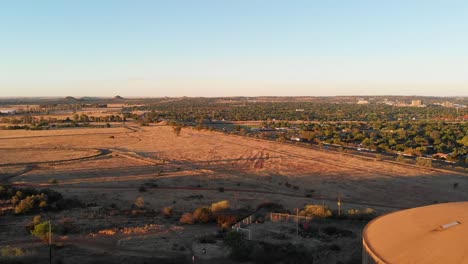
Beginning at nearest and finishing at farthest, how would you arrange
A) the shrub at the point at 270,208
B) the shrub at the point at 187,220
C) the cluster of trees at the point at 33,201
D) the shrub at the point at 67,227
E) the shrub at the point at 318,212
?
the shrub at the point at 67,227 < the shrub at the point at 187,220 < the shrub at the point at 318,212 < the cluster of trees at the point at 33,201 < the shrub at the point at 270,208

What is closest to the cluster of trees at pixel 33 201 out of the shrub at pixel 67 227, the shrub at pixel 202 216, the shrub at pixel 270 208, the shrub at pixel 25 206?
the shrub at pixel 25 206

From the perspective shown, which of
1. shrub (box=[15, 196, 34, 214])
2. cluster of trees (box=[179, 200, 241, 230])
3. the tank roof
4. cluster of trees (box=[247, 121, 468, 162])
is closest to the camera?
the tank roof

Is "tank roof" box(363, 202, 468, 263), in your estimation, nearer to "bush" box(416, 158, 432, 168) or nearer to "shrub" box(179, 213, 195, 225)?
"shrub" box(179, 213, 195, 225)

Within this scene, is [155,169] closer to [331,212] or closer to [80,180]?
[80,180]

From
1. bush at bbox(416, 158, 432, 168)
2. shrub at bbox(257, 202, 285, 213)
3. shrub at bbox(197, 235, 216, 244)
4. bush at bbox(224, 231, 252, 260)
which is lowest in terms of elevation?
bush at bbox(416, 158, 432, 168)

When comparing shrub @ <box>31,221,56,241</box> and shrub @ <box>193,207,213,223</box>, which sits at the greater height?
shrub @ <box>31,221,56,241</box>

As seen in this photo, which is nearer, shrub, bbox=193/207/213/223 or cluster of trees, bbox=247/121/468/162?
shrub, bbox=193/207/213/223

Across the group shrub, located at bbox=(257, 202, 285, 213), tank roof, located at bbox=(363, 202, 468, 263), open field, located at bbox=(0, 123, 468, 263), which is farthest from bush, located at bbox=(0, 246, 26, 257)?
tank roof, located at bbox=(363, 202, 468, 263)

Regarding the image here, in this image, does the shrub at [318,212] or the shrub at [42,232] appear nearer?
the shrub at [42,232]

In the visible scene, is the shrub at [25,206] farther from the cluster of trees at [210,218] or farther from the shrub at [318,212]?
the shrub at [318,212]
